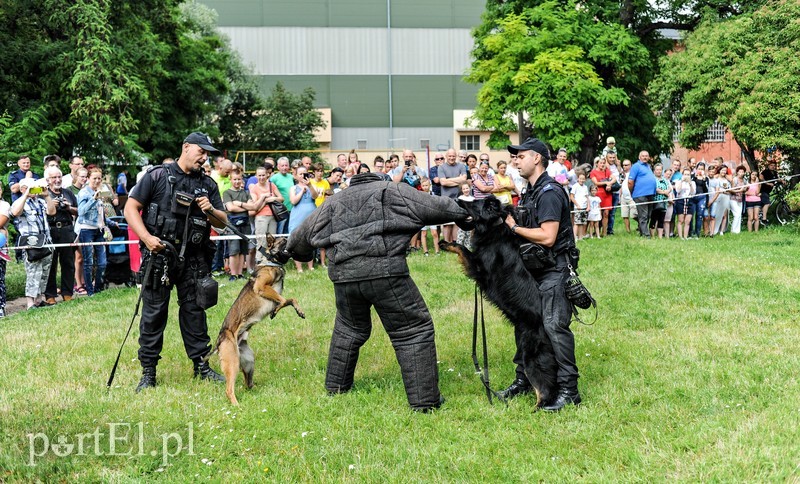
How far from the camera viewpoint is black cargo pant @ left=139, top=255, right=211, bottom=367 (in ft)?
20.8

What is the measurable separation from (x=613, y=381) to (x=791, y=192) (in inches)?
527

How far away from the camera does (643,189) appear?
1526cm

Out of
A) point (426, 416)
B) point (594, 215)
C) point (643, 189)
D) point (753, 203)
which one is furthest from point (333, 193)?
point (753, 203)

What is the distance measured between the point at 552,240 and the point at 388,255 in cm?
130

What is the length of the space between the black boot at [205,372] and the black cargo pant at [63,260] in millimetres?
5584

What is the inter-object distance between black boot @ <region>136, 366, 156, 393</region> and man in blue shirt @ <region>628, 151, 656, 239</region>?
11933 millimetres

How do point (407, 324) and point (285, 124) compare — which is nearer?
point (407, 324)

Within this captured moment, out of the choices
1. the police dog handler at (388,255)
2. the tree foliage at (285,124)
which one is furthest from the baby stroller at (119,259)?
the tree foliage at (285,124)

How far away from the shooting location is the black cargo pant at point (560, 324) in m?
5.46

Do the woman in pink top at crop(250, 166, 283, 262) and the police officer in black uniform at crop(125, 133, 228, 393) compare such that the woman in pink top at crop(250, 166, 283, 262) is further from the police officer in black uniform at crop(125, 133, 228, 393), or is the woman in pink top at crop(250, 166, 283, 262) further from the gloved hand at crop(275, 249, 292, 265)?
the gloved hand at crop(275, 249, 292, 265)

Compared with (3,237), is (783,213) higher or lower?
lower

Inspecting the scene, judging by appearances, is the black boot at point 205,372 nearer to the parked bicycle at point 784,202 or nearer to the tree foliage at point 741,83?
the tree foliage at point 741,83

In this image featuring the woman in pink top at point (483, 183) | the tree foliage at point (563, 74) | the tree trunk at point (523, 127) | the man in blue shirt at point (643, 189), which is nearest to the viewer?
the woman in pink top at point (483, 183)

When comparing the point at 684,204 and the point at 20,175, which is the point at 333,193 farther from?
the point at 684,204
